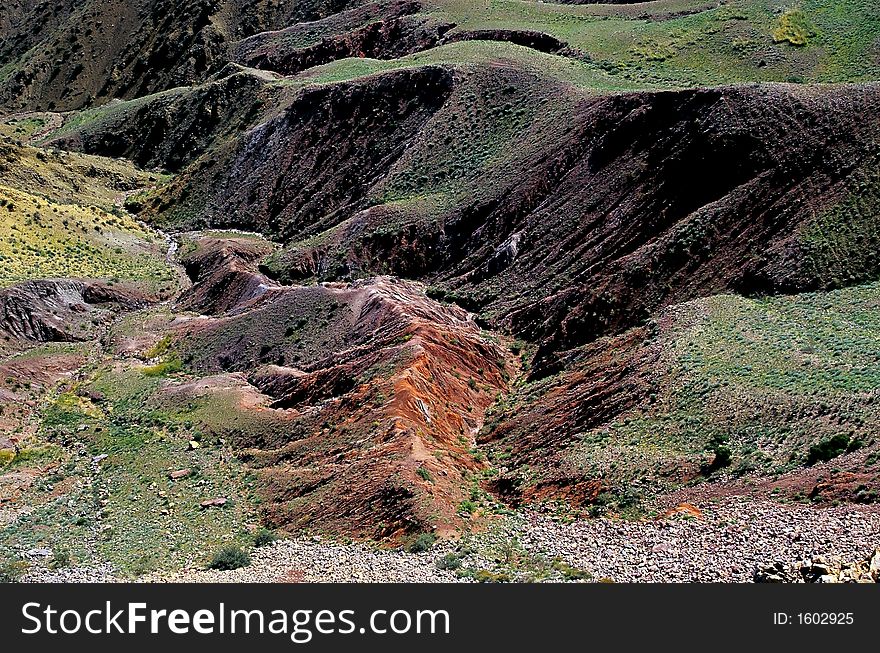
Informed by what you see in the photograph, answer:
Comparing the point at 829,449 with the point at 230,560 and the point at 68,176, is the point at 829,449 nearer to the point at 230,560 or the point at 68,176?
the point at 230,560

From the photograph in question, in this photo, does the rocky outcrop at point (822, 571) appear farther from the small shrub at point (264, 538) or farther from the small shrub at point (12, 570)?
the small shrub at point (12, 570)

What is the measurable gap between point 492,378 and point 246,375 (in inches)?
503

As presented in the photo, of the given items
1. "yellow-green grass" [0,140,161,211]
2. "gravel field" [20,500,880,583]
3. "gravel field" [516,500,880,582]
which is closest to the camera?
"gravel field" [516,500,880,582]

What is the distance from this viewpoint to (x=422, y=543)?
1043 inches

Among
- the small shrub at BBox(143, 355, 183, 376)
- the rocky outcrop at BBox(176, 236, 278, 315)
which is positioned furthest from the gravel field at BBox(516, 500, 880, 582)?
the rocky outcrop at BBox(176, 236, 278, 315)

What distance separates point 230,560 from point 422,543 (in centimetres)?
577

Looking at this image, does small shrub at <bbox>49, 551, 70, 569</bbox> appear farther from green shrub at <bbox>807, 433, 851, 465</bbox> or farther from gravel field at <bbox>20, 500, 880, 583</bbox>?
green shrub at <bbox>807, 433, 851, 465</bbox>

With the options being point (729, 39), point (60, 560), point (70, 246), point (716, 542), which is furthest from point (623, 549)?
point (70, 246)

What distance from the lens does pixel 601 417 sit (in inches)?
1324

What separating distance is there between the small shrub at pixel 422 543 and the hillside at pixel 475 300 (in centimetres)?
87

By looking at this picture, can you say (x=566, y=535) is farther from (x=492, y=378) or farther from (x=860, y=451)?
(x=492, y=378)

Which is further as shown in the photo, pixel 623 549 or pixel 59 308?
pixel 59 308

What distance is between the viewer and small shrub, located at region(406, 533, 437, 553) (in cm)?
2637

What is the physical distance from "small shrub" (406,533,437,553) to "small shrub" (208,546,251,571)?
193 inches
